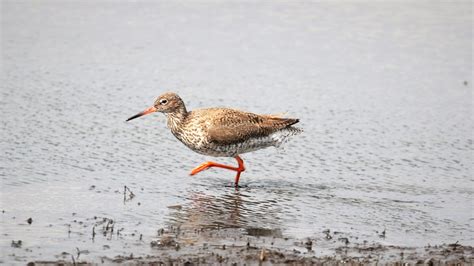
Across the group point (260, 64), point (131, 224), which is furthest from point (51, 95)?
point (131, 224)

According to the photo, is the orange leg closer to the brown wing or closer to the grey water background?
the grey water background

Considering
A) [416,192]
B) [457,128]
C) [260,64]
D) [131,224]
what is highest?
[260,64]

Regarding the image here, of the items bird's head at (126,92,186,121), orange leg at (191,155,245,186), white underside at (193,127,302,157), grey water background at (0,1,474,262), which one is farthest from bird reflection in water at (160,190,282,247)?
bird's head at (126,92,186,121)

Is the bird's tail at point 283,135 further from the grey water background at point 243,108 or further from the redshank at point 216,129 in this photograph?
the grey water background at point 243,108

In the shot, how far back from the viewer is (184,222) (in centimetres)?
1003

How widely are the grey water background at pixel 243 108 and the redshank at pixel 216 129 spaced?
1.41 feet

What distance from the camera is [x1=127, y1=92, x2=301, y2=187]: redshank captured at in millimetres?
12273

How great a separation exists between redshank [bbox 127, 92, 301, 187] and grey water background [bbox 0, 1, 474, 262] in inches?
16.9

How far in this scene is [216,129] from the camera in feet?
40.2

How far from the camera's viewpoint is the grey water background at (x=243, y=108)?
1045 centimetres

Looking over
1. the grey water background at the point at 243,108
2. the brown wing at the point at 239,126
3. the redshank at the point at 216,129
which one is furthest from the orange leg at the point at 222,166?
the brown wing at the point at 239,126

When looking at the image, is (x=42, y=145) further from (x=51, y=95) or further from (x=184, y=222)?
(x=184, y=222)

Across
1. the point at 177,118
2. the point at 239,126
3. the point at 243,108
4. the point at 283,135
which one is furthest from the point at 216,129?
the point at 243,108

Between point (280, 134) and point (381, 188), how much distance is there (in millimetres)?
1830
